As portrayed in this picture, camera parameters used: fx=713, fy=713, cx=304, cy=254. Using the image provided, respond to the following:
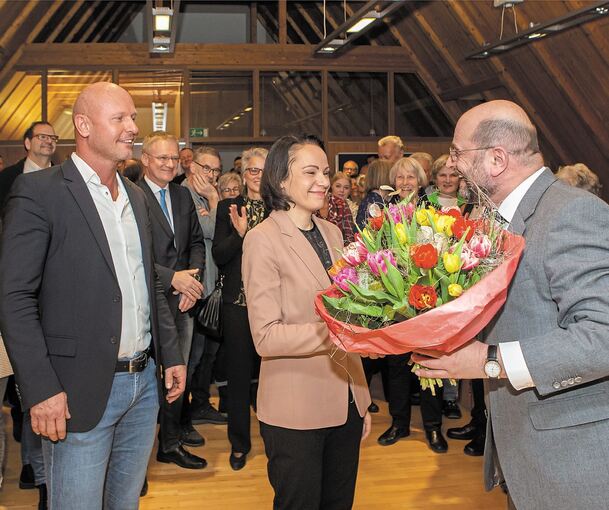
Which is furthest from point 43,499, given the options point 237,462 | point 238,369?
point 238,369

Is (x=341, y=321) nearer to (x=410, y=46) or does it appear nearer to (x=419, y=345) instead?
(x=419, y=345)

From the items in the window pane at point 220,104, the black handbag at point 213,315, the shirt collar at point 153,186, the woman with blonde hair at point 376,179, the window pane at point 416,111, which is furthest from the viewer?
the window pane at point 416,111

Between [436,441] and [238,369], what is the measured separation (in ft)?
4.49

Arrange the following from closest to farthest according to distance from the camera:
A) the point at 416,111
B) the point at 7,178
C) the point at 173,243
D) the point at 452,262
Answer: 1. the point at 452,262
2. the point at 173,243
3. the point at 7,178
4. the point at 416,111

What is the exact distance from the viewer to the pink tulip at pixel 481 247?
1.69 meters

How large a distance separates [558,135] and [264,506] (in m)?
8.63

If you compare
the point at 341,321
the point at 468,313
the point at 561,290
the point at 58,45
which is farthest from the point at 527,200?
the point at 58,45

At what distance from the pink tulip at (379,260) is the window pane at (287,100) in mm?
10762

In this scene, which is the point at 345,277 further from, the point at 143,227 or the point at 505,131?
the point at 143,227

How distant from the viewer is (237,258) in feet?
14.1

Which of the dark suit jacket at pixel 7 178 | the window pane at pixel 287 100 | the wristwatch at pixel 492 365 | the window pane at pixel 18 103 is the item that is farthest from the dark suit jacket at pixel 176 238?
the window pane at pixel 18 103

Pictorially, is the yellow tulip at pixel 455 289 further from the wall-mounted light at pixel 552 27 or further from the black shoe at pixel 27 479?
the wall-mounted light at pixel 552 27

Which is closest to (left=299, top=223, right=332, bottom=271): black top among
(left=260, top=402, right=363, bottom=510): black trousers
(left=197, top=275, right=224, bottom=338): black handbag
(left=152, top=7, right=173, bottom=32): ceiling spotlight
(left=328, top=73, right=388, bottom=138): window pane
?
(left=260, top=402, right=363, bottom=510): black trousers

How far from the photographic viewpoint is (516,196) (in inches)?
75.7
